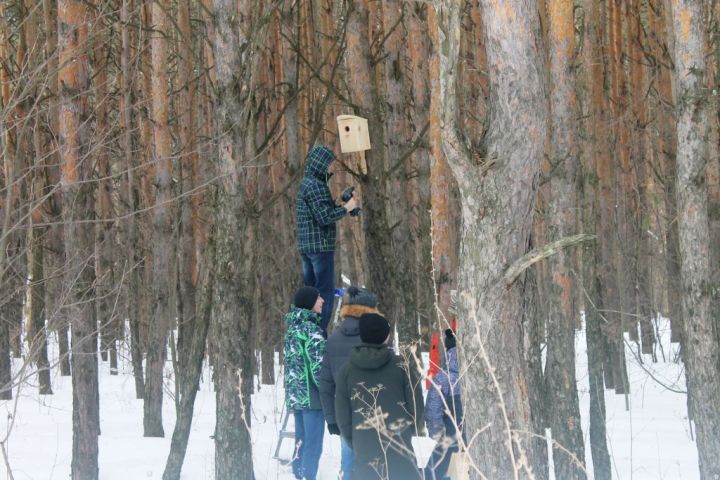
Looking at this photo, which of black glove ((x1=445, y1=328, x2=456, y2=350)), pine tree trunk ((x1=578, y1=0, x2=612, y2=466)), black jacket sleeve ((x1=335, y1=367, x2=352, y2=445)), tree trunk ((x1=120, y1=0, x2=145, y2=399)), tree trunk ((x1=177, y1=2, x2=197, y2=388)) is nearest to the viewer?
black jacket sleeve ((x1=335, y1=367, x2=352, y2=445))

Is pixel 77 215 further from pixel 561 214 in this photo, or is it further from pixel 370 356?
pixel 561 214

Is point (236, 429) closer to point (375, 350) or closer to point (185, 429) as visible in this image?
point (185, 429)

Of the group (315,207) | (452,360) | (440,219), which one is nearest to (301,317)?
(315,207)

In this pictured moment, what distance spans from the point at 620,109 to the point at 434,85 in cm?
960

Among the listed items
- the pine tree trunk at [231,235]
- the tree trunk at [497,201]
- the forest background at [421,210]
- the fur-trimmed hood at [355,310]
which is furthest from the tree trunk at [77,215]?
the tree trunk at [497,201]

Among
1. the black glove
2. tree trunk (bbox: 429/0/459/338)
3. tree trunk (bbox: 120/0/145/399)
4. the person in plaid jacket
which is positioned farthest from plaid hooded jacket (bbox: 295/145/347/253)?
tree trunk (bbox: 120/0/145/399)

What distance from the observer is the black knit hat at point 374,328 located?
492cm

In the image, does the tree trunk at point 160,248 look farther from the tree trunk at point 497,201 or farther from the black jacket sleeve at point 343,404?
the tree trunk at point 497,201

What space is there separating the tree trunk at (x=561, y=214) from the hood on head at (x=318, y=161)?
2239mm

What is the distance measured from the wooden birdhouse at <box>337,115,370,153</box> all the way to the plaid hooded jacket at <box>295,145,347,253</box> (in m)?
0.87

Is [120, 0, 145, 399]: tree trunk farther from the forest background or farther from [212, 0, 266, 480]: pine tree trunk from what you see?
[212, 0, 266, 480]: pine tree trunk

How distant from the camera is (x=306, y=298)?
642 centimetres

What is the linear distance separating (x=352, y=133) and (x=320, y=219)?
130 cm

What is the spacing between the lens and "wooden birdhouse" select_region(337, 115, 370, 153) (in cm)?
801
